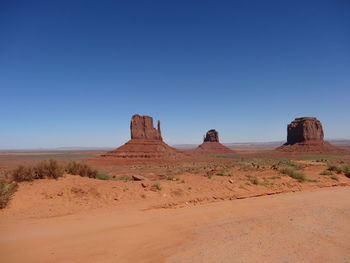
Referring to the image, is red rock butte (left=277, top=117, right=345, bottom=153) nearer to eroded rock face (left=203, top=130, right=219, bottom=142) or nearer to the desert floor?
eroded rock face (left=203, top=130, right=219, bottom=142)

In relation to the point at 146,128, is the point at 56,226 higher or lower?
lower

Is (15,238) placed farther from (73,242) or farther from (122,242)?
(122,242)

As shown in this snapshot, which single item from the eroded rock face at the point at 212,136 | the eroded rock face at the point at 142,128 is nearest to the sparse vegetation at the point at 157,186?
the eroded rock face at the point at 142,128

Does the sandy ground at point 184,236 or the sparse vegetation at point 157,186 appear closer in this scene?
the sandy ground at point 184,236

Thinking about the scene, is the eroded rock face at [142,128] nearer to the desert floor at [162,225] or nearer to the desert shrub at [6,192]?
the desert floor at [162,225]

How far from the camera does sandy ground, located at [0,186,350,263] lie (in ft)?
15.3

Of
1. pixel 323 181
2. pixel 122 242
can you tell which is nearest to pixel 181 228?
pixel 122 242

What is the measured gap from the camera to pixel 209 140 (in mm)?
121750

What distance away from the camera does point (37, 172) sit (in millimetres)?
10805

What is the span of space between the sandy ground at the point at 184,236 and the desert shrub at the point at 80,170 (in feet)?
16.3

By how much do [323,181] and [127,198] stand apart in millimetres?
13361

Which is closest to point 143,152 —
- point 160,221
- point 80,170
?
point 80,170

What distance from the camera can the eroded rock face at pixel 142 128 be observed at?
7000 centimetres

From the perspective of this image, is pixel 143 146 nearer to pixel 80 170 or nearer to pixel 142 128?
pixel 142 128
